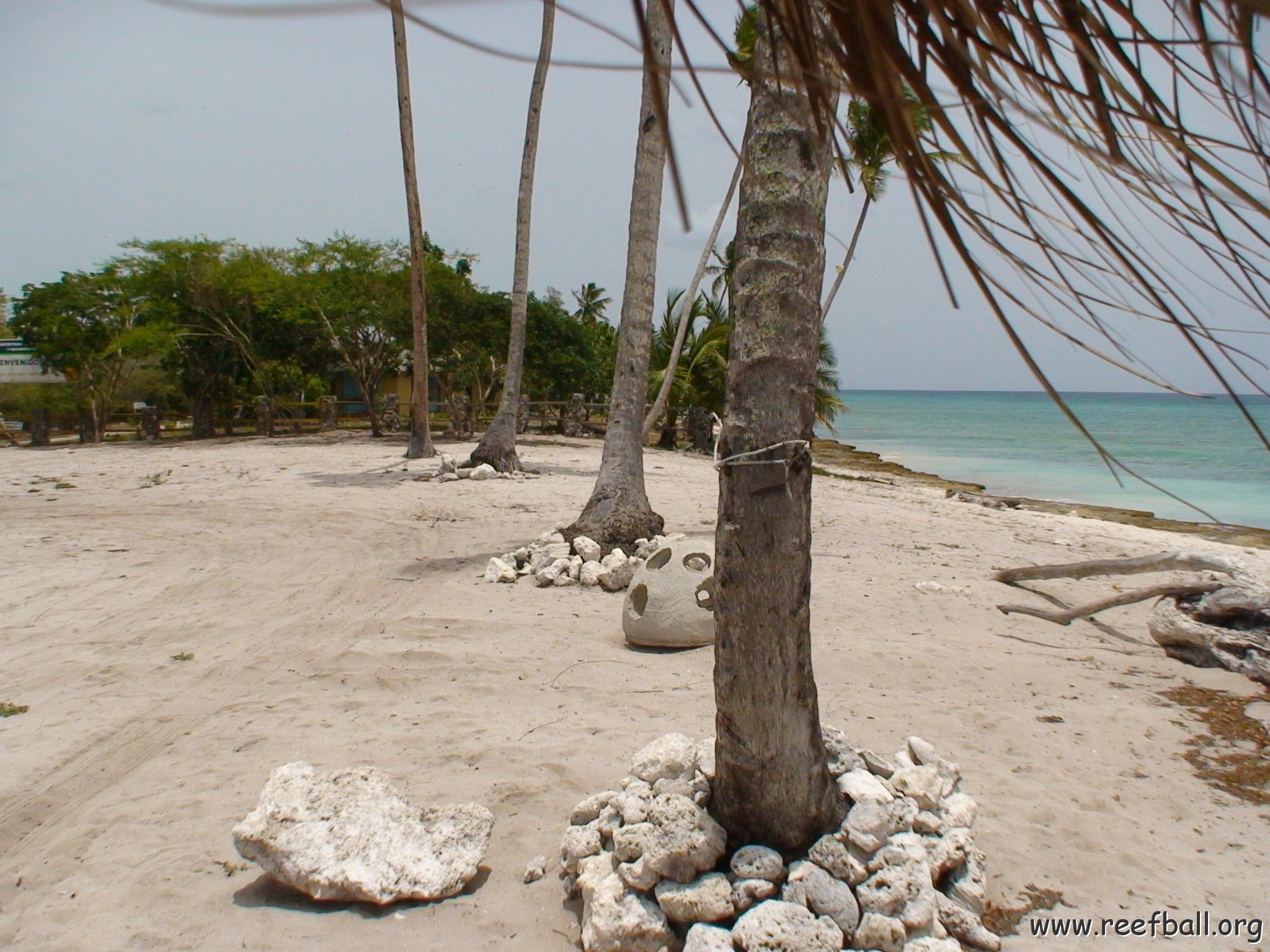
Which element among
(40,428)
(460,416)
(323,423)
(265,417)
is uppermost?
(460,416)

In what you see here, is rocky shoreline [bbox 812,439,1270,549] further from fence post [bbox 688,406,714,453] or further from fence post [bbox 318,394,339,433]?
fence post [bbox 318,394,339,433]

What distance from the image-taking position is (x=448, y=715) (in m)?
4.70

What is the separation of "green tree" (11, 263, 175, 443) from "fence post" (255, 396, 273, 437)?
8.42 ft

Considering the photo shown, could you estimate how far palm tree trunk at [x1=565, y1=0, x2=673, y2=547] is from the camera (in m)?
8.48

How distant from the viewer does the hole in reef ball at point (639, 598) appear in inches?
232

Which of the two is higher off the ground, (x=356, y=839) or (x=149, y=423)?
(x=149, y=423)

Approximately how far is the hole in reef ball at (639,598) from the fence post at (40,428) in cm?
2095

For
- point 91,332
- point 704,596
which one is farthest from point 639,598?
point 91,332

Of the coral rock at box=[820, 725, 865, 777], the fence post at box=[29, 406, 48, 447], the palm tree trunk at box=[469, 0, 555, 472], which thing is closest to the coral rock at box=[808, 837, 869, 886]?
the coral rock at box=[820, 725, 865, 777]

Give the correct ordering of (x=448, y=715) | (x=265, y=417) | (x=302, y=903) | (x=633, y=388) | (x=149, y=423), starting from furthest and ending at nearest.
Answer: (x=265, y=417), (x=149, y=423), (x=633, y=388), (x=448, y=715), (x=302, y=903)

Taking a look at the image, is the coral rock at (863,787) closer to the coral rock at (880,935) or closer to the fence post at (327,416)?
the coral rock at (880,935)

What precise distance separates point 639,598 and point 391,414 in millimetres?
19879

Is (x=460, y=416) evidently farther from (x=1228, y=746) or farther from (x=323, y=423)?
(x=1228, y=746)

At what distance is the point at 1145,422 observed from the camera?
72.1m
